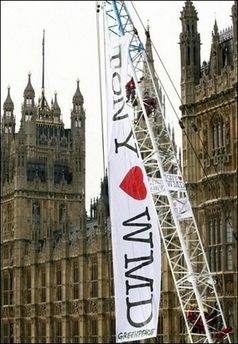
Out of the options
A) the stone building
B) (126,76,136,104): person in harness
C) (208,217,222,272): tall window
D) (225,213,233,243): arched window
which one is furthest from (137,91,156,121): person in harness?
(208,217,222,272): tall window

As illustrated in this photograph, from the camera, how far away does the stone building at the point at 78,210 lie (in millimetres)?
51875

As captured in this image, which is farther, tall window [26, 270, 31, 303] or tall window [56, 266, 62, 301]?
tall window [26, 270, 31, 303]

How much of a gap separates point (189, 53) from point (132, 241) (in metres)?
21.8

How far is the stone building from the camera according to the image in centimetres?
5188

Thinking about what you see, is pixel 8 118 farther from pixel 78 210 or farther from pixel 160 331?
pixel 160 331

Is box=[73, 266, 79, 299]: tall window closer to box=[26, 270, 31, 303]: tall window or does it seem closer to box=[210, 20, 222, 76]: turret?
box=[26, 270, 31, 303]: tall window

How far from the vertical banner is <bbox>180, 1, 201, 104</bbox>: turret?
18.7m

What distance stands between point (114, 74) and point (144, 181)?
4018 millimetres

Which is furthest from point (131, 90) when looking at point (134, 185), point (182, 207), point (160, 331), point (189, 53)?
point (160, 331)

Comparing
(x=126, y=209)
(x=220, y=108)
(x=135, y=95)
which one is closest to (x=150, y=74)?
(x=135, y=95)

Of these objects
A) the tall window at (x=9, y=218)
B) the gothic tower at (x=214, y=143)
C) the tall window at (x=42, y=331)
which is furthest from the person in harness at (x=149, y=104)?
the tall window at (x=9, y=218)

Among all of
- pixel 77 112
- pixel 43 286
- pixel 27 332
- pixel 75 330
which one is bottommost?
pixel 27 332

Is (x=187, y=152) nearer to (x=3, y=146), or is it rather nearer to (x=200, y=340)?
(x=200, y=340)

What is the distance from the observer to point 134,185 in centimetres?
3619
